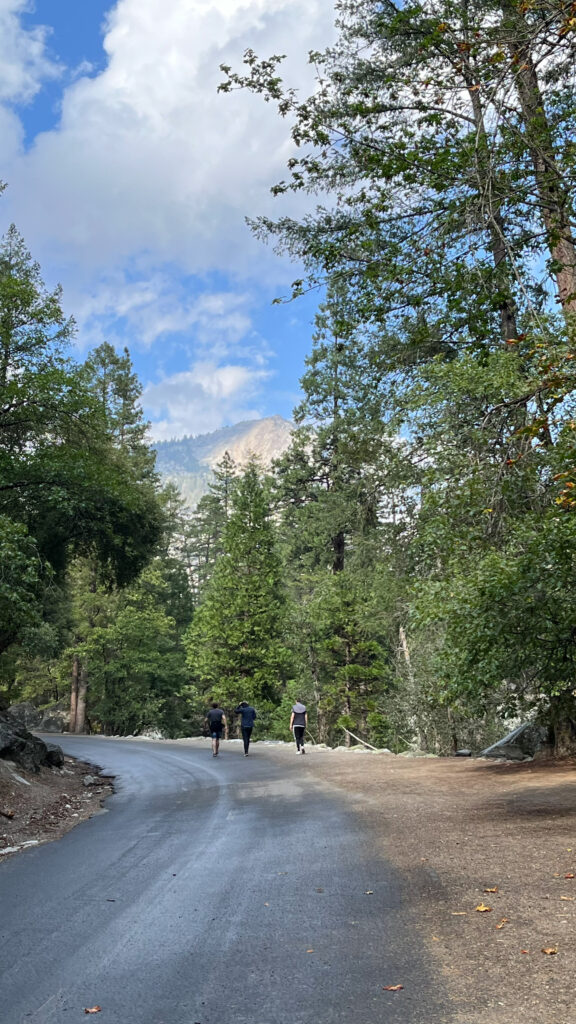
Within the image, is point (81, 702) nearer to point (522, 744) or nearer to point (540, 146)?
point (522, 744)

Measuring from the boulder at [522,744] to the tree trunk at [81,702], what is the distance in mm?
31050

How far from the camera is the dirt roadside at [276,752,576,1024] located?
3412 mm

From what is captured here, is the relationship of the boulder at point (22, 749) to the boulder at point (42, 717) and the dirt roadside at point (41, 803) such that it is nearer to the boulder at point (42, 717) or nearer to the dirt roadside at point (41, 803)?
the dirt roadside at point (41, 803)

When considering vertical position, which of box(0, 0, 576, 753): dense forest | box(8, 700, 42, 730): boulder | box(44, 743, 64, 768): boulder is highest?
box(0, 0, 576, 753): dense forest

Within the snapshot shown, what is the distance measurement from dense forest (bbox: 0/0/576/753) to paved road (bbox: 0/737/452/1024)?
3.56 m

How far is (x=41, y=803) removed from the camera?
11547 millimetres

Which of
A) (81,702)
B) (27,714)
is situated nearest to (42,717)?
(27,714)

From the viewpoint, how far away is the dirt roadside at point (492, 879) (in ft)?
11.2

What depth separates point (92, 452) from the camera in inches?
747

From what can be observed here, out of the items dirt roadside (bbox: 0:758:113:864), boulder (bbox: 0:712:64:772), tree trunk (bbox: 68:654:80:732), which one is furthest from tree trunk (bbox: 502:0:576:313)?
tree trunk (bbox: 68:654:80:732)

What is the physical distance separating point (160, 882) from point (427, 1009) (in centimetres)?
333

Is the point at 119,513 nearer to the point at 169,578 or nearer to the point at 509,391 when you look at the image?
the point at 509,391

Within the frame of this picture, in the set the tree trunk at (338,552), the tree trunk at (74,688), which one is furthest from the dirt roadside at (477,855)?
the tree trunk at (74,688)

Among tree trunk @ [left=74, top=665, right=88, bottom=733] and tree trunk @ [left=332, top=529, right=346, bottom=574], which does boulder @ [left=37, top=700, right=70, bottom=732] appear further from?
tree trunk @ [left=332, top=529, right=346, bottom=574]
